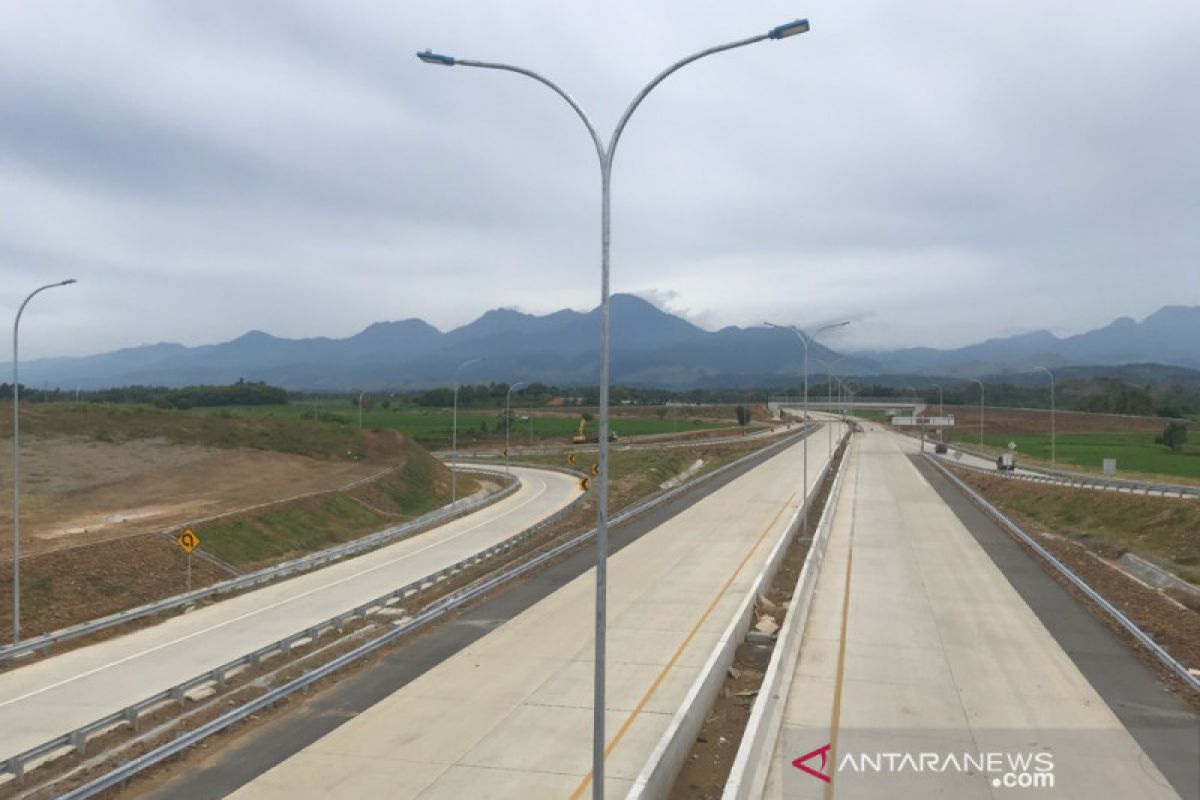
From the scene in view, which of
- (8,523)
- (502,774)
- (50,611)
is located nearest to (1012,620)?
(502,774)

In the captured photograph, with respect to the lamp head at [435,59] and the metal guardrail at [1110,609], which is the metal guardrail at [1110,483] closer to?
the metal guardrail at [1110,609]

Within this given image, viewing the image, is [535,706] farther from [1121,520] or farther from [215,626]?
[1121,520]

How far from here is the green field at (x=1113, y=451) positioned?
7831 cm

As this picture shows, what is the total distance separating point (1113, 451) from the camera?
327 ft

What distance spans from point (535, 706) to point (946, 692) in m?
8.24

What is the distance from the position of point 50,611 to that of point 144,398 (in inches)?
5853

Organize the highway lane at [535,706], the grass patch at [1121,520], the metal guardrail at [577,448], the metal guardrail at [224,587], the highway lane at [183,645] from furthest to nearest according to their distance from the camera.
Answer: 1. the metal guardrail at [577,448]
2. the grass patch at [1121,520]
3. the metal guardrail at [224,587]
4. the highway lane at [183,645]
5. the highway lane at [535,706]

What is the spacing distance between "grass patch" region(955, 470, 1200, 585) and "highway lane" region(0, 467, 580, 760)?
29.0 metres

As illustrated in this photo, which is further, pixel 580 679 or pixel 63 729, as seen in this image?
pixel 580 679

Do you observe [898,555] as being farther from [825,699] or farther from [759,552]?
[825,699]

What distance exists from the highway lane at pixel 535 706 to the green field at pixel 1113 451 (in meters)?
56.3

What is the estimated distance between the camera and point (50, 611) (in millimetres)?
28250

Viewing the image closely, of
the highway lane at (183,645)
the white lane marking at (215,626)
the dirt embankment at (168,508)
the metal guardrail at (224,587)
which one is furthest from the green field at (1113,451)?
the highway lane at (183,645)

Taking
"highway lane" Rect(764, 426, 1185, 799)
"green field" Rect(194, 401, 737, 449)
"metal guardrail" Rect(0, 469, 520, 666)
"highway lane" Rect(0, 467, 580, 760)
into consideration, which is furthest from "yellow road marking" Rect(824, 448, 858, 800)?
"green field" Rect(194, 401, 737, 449)
